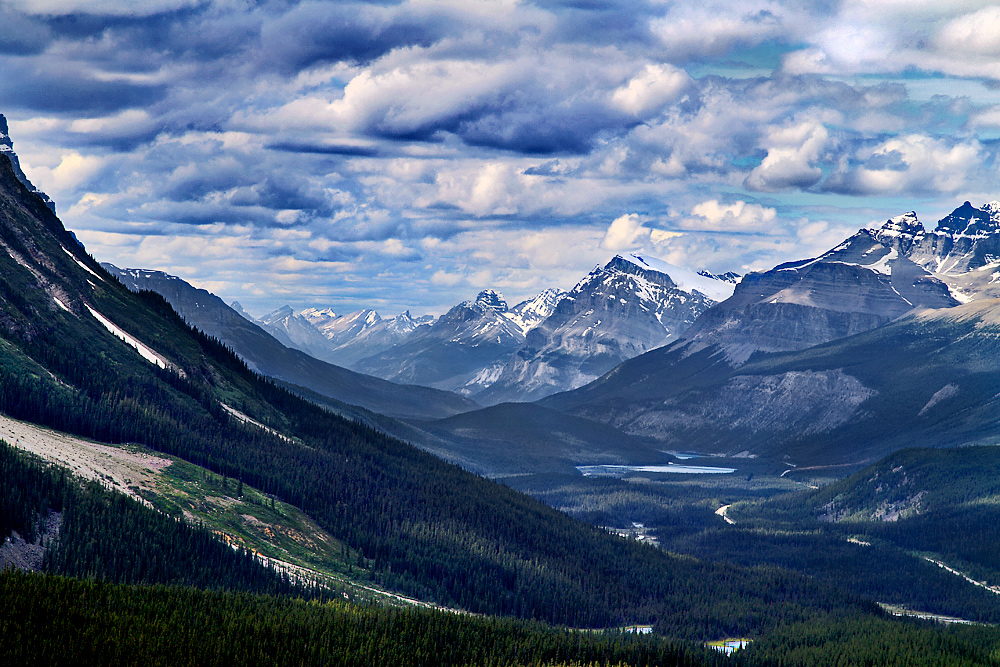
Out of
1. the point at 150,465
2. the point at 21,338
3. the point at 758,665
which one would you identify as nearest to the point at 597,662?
the point at 758,665

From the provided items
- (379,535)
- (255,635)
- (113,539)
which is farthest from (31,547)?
(379,535)

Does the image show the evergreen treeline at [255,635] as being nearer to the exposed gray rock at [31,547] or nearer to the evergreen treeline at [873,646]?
the evergreen treeline at [873,646]

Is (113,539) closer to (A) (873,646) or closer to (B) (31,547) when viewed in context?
(B) (31,547)

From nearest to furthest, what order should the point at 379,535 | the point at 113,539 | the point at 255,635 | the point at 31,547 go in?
the point at 255,635, the point at 31,547, the point at 113,539, the point at 379,535

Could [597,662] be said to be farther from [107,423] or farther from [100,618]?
[107,423]

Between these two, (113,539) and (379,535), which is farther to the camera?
(379,535)

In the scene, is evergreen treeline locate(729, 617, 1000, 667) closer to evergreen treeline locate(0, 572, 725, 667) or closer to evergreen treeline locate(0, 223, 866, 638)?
evergreen treeline locate(0, 572, 725, 667)
